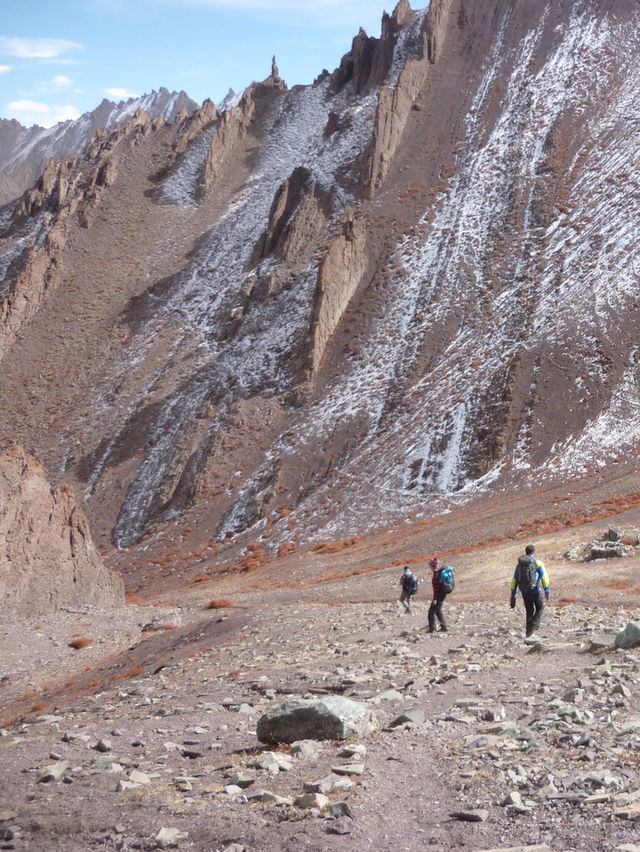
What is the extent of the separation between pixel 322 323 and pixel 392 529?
17884 millimetres

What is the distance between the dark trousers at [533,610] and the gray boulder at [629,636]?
249 cm

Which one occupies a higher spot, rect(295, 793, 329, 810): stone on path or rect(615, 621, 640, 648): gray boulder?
rect(615, 621, 640, 648): gray boulder

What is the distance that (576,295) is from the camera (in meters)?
45.5

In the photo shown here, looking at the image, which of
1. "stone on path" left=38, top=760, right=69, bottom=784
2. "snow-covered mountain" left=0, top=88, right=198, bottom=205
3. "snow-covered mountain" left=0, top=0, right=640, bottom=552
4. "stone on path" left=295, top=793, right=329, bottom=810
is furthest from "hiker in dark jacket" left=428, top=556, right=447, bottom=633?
"snow-covered mountain" left=0, top=88, right=198, bottom=205

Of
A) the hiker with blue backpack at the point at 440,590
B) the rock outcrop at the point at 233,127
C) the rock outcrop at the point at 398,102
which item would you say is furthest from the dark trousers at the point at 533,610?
the rock outcrop at the point at 233,127

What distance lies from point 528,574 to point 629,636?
2.85 meters

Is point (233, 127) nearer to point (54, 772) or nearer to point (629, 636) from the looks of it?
point (629, 636)

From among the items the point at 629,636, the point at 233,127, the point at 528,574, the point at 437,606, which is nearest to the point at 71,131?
the point at 233,127

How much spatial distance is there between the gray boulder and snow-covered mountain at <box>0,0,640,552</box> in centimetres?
2575

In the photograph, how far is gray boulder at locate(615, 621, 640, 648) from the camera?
1170 centimetres

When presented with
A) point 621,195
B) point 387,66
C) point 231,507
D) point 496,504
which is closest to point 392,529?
point 496,504

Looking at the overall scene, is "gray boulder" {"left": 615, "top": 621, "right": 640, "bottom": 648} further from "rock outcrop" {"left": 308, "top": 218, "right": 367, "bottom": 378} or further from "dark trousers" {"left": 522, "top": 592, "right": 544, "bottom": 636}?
"rock outcrop" {"left": 308, "top": 218, "right": 367, "bottom": 378}

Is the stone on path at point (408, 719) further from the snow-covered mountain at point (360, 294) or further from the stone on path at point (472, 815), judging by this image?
the snow-covered mountain at point (360, 294)

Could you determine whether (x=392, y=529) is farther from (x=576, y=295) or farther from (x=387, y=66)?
(x=387, y=66)
